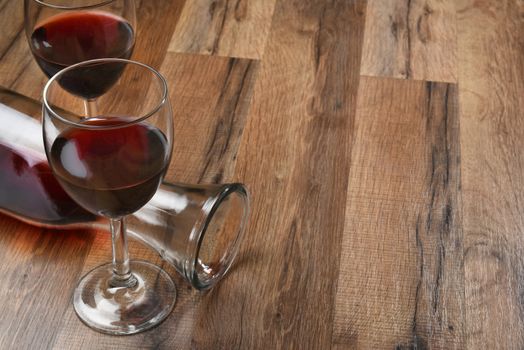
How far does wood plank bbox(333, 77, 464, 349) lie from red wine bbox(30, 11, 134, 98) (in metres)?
0.35

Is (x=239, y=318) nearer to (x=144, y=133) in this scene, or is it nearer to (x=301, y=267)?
(x=301, y=267)

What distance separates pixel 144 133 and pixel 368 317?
0.33 meters

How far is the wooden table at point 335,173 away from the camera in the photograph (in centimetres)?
91

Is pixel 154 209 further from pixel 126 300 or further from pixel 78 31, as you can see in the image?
pixel 78 31

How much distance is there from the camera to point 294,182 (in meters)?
1.08

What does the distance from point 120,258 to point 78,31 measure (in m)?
0.25

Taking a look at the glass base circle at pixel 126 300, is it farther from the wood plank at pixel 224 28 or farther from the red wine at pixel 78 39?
the wood plank at pixel 224 28

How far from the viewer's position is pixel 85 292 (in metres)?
0.93

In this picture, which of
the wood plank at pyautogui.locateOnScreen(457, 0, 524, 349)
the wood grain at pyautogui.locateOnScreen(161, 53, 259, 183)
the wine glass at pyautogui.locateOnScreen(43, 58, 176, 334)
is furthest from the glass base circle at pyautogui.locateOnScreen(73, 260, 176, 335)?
the wood plank at pyautogui.locateOnScreen(457, 0, 524, 349)

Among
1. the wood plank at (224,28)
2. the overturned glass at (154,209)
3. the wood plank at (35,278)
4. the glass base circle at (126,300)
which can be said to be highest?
the overturned glass at (154,209)

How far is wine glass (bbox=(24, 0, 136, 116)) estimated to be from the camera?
2.86ft

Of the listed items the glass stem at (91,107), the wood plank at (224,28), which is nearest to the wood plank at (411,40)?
the wood plank at (224,28)

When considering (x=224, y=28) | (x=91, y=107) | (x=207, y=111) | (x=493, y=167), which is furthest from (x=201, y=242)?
(x=224, y=28)

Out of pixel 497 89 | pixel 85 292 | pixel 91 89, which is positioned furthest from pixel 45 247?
pixel 497 89
